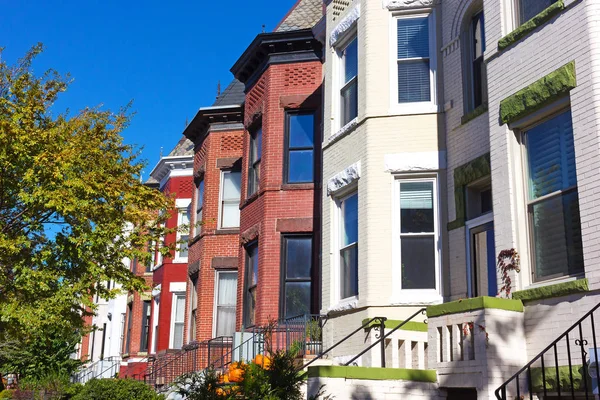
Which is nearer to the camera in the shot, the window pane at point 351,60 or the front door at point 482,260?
the front door at point 482,260

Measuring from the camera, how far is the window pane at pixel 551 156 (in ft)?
29.7

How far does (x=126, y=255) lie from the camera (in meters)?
18.0

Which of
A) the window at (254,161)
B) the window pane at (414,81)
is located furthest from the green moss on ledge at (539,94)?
the window at (254,161)

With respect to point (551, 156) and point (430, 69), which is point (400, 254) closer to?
point (430, 69)

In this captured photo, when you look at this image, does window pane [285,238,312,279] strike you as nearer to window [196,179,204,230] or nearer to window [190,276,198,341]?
window [190,276,198,341]

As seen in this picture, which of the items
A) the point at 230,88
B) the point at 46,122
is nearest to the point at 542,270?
the point at 46,122

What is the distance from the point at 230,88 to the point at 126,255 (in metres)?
8.65

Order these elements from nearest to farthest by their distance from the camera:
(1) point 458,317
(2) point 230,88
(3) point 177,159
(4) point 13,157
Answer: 1. (1) point 458,317
2. (4) point 13,157
3. (2) point 230,88
4. (3) point 177,159

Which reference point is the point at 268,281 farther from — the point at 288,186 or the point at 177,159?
the point at 177,159

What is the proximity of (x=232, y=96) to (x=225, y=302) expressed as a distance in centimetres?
671

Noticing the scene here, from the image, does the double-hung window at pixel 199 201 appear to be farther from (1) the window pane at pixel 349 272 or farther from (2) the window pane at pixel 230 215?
(1) the window pane at pixel 349 272

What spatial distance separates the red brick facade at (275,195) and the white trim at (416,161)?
4.95 m

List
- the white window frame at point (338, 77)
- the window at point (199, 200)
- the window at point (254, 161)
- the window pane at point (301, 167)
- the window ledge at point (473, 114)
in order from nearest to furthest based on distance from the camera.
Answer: the window ledge at point (473, 114) < the white window frame at point (338, 77) < the window pane at point (301, 167) < the window at point (254, 161) < the window at point (199, 200)

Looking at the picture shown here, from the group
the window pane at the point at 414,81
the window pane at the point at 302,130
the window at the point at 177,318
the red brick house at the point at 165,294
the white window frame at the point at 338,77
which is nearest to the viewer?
the window pane at the point at 414,81
